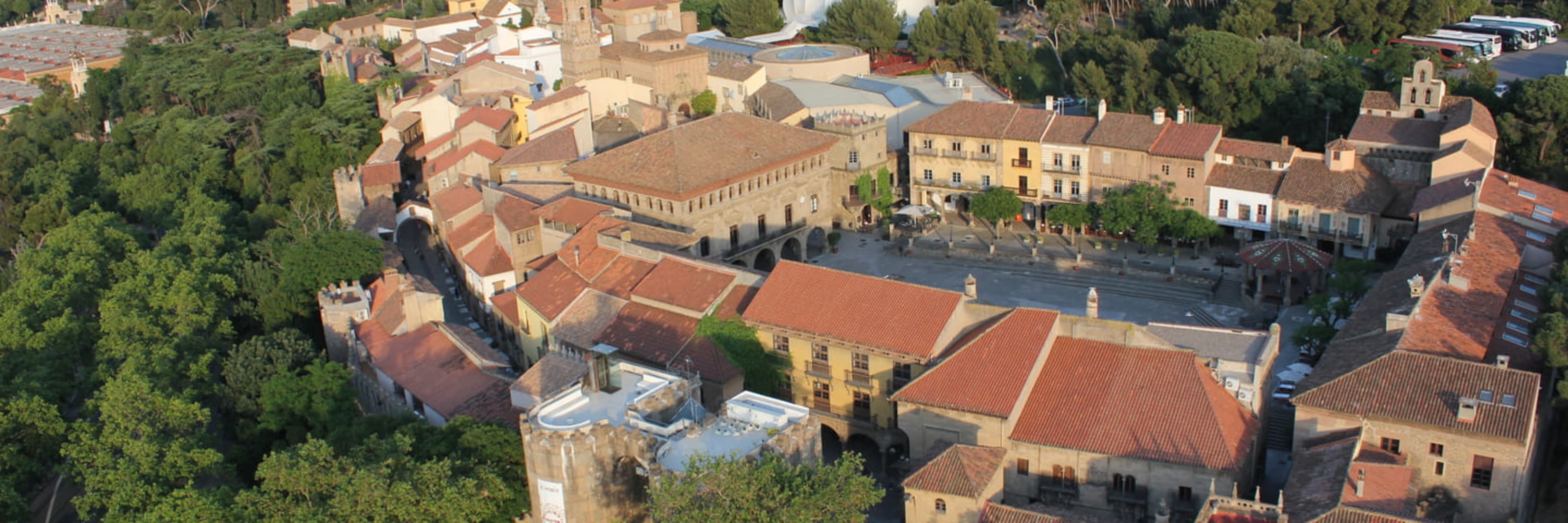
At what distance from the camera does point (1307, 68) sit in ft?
213

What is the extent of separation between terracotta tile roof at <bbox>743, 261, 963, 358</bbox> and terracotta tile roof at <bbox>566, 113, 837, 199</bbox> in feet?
44.6

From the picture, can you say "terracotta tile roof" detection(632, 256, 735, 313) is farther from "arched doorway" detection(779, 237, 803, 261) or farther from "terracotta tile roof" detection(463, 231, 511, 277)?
"arched doorway" detection(779, 237, 803, 261)

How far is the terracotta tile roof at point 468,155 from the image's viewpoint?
68812mm

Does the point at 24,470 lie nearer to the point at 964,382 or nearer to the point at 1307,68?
the point at 964,382

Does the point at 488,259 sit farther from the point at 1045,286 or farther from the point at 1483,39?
the point at 1483,39

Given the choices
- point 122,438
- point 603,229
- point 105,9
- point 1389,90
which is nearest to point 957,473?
point 603,229

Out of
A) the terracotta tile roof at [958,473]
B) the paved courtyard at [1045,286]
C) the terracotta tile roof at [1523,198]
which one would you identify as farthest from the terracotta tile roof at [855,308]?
the terracotta tile roof at [1523,198]

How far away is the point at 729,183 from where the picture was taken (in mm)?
57750

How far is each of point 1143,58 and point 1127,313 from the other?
73.6 feet

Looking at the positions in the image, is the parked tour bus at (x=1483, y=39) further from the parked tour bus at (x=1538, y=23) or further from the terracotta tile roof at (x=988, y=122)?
the terracotta tile roof at (x=988, y=122)

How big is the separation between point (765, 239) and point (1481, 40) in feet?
129

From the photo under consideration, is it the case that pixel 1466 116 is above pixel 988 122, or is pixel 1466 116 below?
above

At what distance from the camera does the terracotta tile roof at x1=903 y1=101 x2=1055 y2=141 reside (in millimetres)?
61938

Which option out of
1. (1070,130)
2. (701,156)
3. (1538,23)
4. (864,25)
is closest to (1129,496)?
(701,156)
